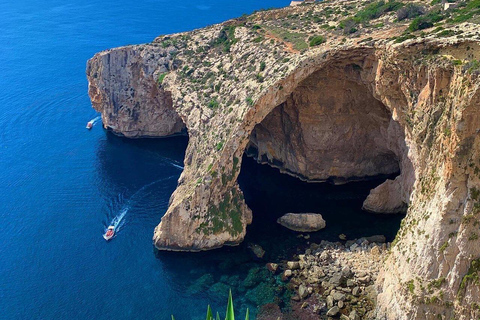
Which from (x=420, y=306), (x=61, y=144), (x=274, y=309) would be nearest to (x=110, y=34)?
(x=61, y=144)

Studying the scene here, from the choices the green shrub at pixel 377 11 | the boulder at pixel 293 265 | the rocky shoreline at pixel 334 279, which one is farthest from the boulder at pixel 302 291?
the green shrub at pixel 377 11

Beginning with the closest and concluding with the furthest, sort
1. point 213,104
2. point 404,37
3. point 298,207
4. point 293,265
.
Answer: point 404,37 → point 293,265 → point 298,207 → point 213,104

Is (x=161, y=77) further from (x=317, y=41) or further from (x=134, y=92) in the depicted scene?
(x=317, y=41)

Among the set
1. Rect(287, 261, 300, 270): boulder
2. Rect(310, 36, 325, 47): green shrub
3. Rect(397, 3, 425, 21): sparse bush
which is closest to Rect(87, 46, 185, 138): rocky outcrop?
Rect(310, 36, 325, 47): green shrub

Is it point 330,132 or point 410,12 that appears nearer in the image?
point 410,12

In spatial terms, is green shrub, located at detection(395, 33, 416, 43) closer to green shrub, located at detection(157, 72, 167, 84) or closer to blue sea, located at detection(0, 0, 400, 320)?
blue sea, located at detection(0, 0, 400, 320)

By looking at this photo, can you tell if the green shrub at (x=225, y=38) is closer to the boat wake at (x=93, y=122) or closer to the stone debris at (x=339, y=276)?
the boat wake at (x=93, y=122)

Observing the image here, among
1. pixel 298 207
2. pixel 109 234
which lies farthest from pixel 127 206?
pixel 298 207

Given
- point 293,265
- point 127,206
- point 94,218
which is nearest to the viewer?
point 293,265
